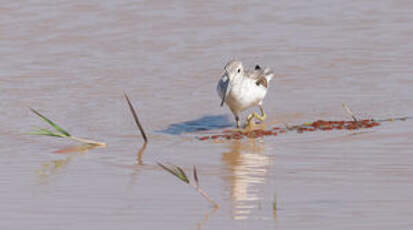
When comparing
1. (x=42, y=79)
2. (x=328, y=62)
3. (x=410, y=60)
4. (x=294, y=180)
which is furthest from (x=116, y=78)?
(x=294, y=180)

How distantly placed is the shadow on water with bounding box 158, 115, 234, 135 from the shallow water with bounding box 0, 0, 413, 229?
0.03 metres

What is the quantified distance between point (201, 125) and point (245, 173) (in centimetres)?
313

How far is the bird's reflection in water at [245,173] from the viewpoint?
650 cm

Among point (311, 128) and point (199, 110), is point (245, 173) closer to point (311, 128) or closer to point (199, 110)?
point (311, 128)

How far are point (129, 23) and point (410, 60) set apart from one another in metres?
5.34

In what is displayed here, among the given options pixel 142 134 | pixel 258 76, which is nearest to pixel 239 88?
pixel 258 76

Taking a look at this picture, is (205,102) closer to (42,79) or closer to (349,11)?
(42,79)

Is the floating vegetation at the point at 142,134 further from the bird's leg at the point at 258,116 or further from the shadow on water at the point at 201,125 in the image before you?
the bird's leg at the point at 258,116

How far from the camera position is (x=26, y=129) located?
10242 millimetres

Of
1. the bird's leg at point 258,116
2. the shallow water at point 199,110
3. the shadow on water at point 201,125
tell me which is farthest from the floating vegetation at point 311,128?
the bird's leg at point 258,116

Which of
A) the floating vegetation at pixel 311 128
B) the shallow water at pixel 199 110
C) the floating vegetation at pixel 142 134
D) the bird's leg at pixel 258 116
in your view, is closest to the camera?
the shallow water at pixel 199 110

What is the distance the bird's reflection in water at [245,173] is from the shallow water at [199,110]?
2cm

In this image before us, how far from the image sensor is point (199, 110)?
1156 centimetres

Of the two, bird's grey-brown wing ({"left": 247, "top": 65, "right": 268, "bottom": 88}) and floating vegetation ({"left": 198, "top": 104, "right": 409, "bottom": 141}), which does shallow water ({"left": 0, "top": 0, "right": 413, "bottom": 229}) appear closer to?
floating vegetation ({"left": 198, "top": 104, "right": 409, "bottom": 141})
